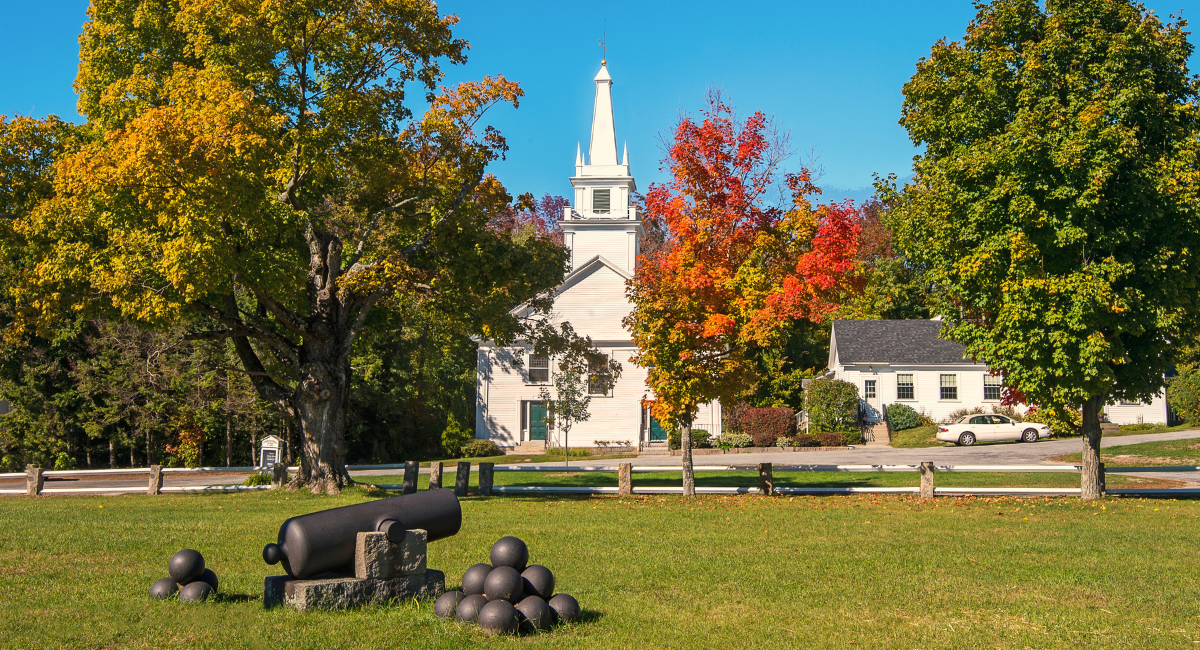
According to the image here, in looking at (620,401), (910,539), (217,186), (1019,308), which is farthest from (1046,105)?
(620,401)

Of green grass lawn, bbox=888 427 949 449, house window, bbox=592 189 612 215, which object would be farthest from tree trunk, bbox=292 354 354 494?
house window, bbox=592 189 612 215

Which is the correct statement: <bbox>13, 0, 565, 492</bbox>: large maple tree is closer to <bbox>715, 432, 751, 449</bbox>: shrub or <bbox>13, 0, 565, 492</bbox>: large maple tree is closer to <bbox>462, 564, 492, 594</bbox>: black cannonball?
<bbox>462, 564, 492, 594</bbox>: black cannonball

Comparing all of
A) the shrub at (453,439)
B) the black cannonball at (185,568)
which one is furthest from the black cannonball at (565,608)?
the shrub at (453,439)

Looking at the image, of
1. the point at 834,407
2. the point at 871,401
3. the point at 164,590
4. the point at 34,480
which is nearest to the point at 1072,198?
the point at 164,590

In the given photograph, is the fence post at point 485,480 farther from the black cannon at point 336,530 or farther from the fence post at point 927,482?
the black cannon at point 336,530

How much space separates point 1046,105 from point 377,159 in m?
14.9

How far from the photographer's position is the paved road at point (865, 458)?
29.2 m

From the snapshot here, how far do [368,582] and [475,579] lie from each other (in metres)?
1.05

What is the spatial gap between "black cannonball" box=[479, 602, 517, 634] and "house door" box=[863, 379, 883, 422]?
41999mm

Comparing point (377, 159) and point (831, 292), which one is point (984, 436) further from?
point (377, 159)

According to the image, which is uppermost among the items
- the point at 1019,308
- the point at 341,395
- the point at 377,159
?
the point at 377,159

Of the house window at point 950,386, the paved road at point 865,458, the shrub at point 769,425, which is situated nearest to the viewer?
the paved road at point 865,458

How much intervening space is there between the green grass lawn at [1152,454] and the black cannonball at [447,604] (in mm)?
27865

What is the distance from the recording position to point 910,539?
1305cm
